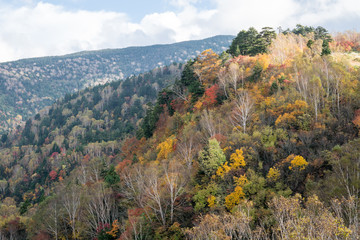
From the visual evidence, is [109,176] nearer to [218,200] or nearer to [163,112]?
[218,200]

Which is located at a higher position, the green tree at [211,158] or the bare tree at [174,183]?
the green tree at [211,158]

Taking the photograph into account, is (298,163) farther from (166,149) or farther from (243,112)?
(166,149)

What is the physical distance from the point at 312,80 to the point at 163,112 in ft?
177

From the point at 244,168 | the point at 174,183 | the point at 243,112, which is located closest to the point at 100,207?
the point at 174,183

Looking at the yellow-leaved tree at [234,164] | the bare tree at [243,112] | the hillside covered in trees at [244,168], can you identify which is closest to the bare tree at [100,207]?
the hillside covered in trees at [244,168]

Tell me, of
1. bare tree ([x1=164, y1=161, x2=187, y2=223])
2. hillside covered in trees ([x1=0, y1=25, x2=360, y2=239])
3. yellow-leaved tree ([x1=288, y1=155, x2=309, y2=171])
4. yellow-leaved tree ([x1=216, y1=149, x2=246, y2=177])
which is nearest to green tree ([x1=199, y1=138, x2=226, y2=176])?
hillside covered in trees ([x1=0, y1=25, x2=360, y2=239])

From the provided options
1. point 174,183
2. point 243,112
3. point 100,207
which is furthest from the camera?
point 243,112

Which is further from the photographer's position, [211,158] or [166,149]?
[166,149]

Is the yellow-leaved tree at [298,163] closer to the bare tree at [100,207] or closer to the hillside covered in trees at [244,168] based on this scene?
the hillside covered in trees at [244,168]

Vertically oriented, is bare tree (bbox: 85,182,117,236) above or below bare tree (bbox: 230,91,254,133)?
below

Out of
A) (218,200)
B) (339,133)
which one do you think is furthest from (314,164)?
(218,200)

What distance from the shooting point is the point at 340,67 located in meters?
50.8

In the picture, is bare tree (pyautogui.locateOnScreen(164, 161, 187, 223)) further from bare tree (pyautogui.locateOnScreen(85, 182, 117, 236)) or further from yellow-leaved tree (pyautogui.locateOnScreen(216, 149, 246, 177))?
bare tree (pyautogui.locateOnScreen(85, 182, 117, 236))

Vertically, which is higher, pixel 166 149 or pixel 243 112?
pixel 243 112
